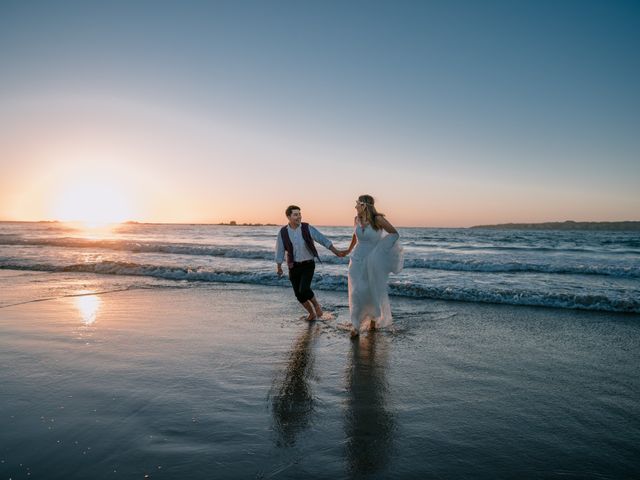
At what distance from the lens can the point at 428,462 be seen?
2795 millimetres

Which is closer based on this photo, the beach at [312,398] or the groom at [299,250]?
the beach at [312,398]

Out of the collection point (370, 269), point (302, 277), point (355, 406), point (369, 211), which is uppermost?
point (369, 211)

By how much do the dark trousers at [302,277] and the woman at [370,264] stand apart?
1101mm

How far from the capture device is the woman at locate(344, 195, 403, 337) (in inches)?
265

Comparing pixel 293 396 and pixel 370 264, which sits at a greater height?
pixel 370 264

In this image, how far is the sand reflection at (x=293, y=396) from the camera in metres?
3.22

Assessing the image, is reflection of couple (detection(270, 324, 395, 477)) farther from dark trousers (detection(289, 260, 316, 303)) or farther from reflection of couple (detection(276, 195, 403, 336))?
dark trousers (detection(289, 260, 316, 303))

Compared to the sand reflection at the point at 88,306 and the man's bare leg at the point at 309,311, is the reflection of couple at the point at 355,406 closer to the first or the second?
the man's bare leg at the point at 309,311

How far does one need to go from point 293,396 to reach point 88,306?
20.8 feet

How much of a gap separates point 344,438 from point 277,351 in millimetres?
2611

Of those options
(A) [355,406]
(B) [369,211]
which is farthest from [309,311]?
(A) [355,406]

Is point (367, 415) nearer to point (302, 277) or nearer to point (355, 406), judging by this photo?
point (355, 406)

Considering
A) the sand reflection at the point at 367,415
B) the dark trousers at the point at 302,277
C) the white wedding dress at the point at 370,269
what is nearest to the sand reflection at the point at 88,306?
the dark trousers at the point at 302,277

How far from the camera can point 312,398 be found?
3914 mm
